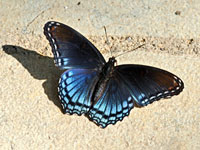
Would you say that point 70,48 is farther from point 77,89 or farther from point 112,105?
point 112,105

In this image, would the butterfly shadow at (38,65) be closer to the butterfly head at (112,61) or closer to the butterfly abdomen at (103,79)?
the butterfly abdomen at (103,79)

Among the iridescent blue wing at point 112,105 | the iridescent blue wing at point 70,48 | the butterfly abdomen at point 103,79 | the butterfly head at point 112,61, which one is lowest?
the iridescent blue wing at point 112,105

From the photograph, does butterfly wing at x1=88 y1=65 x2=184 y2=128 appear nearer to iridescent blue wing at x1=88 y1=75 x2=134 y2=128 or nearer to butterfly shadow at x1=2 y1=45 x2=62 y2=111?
iridescent blue wing at x1=88 y1=75 x2=134 y2=128

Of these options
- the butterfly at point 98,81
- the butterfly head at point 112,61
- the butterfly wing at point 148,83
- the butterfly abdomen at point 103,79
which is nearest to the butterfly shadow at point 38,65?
the butterfly at point 98,81

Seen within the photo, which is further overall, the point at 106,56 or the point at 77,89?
the point at 106,56

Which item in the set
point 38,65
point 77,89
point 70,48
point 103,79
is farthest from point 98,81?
point 38,65

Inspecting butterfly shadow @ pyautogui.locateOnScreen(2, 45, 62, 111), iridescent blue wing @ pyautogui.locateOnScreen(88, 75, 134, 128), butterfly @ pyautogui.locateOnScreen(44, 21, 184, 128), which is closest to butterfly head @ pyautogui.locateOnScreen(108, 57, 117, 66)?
butterfly @ pyautogui.locateOnScreen(44, 21, 184, 128)
